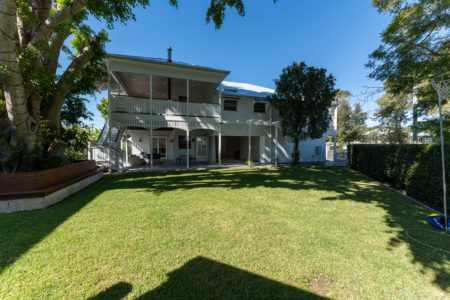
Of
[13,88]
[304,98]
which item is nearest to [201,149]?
[304,98]

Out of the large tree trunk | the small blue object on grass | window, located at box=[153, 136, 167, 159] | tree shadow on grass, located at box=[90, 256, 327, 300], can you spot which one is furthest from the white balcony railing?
the small blue object on grass

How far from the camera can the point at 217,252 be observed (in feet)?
9.80

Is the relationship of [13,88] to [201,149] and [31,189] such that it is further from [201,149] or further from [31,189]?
[201,149]

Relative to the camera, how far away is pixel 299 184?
8078mm

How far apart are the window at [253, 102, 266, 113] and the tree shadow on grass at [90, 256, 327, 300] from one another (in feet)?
47.4

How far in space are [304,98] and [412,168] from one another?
24.9 feet

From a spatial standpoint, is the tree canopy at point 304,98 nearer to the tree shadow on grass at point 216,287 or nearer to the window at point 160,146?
the window at point 160,146

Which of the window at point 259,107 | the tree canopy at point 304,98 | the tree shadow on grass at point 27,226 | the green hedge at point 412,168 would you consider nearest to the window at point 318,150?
the tree canopy at point 304,98

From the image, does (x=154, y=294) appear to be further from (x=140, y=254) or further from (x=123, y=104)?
(x=123, y=104)

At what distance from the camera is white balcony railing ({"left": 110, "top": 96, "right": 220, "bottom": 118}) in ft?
34.9

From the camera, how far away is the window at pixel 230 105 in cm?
1477

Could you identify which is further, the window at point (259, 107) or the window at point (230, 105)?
the window at point (259, 107)

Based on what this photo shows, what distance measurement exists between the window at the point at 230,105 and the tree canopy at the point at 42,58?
25.5ft

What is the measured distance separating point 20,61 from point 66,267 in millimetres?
5969
